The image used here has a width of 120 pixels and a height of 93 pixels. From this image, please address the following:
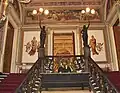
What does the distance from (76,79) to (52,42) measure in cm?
513

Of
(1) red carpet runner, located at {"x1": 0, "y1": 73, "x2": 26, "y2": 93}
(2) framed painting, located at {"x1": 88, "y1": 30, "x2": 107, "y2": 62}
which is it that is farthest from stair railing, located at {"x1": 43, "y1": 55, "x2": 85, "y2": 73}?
(2) framed painting, located at {"x1": 88, "y1": 30, "x2": 107, "y2": 62}

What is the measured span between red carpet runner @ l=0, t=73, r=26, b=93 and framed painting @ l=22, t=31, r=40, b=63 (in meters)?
4.17

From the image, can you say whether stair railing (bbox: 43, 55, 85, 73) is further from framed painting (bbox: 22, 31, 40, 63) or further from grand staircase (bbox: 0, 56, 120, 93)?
framed painting (bbox: 22, 31, 40, 63)

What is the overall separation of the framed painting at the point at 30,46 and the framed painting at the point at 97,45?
3.07m

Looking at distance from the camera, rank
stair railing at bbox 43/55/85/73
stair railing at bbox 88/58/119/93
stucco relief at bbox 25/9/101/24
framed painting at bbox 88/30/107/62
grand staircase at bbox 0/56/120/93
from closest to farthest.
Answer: stair railing at bbox 88/58/119/93 → grand staircase at bbox 0/56/120/93 → stair railing at bbox 43/55/85/73 → framed painting at bbox 88/30/107/62 → stucco relief at bbox 25/9/101/24

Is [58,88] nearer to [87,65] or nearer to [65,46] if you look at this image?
[87,65]

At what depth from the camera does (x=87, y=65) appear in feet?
23.0

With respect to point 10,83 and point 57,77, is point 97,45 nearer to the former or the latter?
point 57,77

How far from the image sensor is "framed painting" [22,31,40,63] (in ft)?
36.9

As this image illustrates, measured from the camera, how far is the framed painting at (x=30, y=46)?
36.9 feet

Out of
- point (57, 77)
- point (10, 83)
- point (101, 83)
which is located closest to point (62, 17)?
point (57, 77)

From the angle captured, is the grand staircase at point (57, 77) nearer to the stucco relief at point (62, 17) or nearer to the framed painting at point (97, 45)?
the framed painting at point (97, 45)

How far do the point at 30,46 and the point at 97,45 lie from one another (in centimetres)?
381

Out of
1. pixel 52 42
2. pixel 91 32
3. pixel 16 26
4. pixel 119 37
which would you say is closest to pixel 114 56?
pixel 119 37
